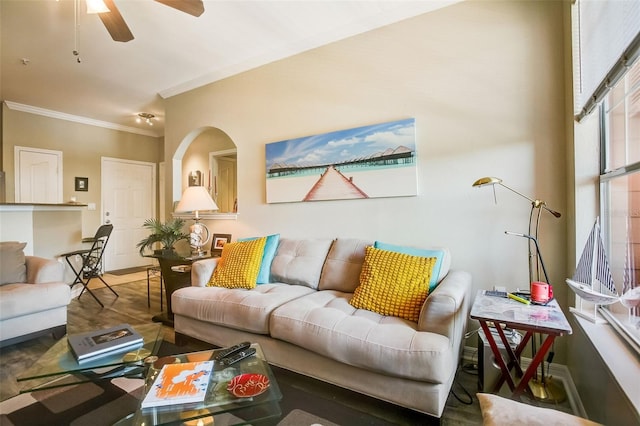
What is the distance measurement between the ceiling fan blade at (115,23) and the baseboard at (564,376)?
3.45 m

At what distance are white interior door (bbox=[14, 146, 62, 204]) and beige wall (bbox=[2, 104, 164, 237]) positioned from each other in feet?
0.24

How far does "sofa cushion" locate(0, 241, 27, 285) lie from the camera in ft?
8.70

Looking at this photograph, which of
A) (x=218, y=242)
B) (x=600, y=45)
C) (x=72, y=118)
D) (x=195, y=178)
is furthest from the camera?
(x=72, y=118)

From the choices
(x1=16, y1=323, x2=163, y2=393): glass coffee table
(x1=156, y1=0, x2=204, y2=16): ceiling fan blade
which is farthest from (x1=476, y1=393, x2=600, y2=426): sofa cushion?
(x1=156, y1=0, x2=204, y2=16): ceiling fan blade

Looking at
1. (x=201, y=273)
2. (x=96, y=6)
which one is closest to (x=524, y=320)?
(x=201, y=273)

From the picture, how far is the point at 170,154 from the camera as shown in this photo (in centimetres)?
412

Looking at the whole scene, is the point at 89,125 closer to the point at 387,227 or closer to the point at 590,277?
the point at 387,227

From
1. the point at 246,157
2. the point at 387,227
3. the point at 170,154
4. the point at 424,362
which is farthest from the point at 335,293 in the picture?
the point at 170,154

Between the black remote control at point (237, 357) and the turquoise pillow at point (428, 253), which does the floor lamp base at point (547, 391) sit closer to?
the turquoise pillow at point (428, 253)

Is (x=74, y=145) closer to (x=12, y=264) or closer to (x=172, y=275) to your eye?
(x=12, y=264)

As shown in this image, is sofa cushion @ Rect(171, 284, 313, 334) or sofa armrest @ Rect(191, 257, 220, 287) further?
sofa armrest @ Rect(191, 257, 220, 287)

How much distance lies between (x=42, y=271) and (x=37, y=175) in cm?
310

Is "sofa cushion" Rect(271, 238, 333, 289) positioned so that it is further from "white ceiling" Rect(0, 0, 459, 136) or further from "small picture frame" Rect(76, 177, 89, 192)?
"small picture frame" Rect(76, 177, 89, 192)

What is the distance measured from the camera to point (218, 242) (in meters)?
3.60
